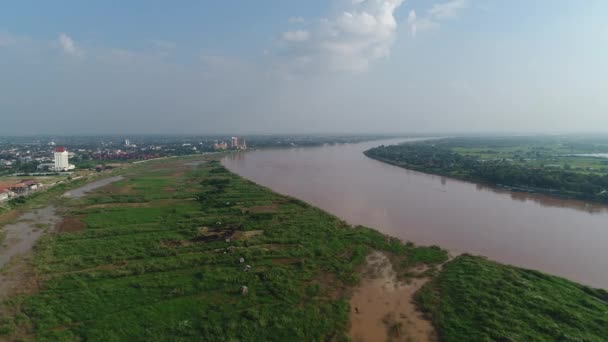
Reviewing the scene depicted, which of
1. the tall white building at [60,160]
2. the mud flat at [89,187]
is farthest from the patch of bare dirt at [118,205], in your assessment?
the tall white building at [60,160]

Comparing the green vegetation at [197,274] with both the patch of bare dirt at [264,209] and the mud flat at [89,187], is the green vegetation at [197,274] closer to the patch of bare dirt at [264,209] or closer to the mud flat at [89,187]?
the patch of bare dirt at [264,209]

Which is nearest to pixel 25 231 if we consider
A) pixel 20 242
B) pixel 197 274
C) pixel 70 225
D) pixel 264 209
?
pixel 70 225

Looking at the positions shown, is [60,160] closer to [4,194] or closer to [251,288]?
[4,194]

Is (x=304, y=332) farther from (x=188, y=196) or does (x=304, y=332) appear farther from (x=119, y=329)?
(x=188, y=196)

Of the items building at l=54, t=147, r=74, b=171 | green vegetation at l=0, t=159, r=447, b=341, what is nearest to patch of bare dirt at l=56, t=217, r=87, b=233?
green vegetation at l=0, t=159, r=447, b=341

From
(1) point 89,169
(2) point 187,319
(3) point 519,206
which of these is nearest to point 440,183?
(3) point 519,206

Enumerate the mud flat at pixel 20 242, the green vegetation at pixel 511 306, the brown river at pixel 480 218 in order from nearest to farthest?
1. the green vegetation at pixel 511 306
2. the mud flat at pixel 20 242
3. the brown river at pixel 480 218
